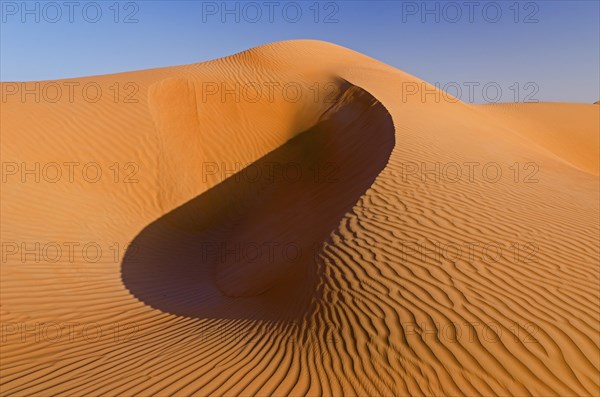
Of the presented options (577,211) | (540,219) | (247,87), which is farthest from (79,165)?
(577,211)

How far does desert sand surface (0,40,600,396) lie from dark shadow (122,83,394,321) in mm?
56

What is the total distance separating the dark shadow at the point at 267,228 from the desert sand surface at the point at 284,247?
2.2 inches

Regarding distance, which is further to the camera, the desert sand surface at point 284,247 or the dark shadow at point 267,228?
the dark shadow at point 267,228

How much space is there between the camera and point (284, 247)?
7281 millimetres

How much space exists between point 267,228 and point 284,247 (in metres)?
1.52

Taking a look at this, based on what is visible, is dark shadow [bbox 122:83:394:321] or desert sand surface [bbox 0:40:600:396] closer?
desert sand surface [bbox 0:40:600:396]

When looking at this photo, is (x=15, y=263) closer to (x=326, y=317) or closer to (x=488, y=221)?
(x=326, y=317)

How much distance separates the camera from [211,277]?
752 centimetres

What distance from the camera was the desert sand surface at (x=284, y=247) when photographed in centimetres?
349

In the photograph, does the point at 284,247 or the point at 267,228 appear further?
the point at 267,228

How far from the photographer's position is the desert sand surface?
11.4ft

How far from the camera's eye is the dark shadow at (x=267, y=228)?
5.66 m

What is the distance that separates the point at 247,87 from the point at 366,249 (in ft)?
36.1

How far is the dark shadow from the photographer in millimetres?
5660
